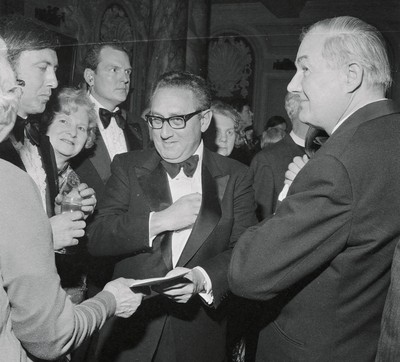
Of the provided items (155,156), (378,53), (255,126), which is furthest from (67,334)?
(255,126)

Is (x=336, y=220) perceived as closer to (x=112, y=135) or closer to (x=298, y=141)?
(x=298, y=141)

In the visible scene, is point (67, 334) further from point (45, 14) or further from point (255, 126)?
point (255, 126)

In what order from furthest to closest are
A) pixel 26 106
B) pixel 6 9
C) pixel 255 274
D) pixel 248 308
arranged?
pixel 6 9 → pixel 248 308 → pixel 26 106 → pixel 255 274

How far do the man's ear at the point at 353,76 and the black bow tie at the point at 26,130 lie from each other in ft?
3.91

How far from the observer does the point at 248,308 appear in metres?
1.97

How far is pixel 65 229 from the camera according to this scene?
1.60 metres

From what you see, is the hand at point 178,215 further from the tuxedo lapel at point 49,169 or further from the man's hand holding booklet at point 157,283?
the tuxedo lapel at point 49,169

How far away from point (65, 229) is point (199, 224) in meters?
0.47

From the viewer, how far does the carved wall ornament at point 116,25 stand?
6340 millimetres

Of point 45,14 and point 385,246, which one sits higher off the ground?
point 45,14

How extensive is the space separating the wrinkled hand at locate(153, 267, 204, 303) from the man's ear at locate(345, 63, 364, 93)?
74cm

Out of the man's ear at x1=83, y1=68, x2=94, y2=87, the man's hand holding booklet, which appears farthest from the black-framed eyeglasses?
the man's ear at x1=83, y1=68, x2=94, y2=87

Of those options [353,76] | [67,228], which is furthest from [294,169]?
[67,228]

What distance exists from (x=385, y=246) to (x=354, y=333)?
25 centimetres
